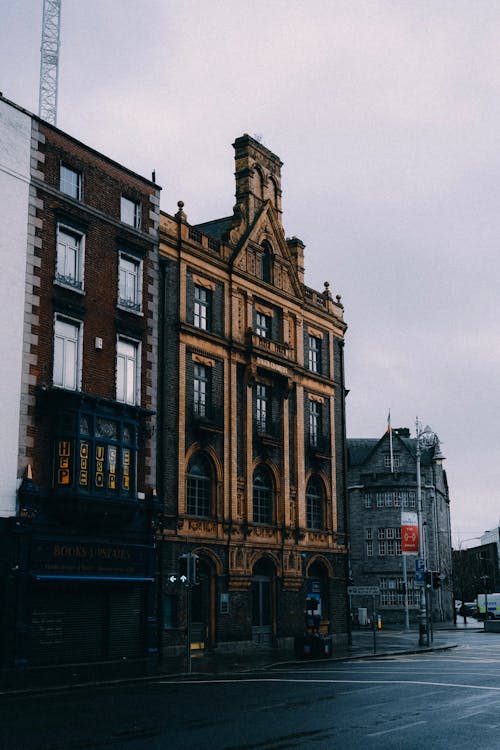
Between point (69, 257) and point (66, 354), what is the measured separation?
3548mm

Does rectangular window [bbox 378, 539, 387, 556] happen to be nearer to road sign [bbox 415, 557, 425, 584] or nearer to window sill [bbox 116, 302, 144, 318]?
road sign [bbox 415, 557, 425, 584]

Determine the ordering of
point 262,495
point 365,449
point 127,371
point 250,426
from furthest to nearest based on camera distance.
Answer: point 365,449, point 262,495, point 250,426, point 127,371

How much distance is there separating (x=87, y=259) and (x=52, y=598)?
38.4 ft

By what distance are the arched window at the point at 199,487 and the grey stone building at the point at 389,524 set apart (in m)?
41.3

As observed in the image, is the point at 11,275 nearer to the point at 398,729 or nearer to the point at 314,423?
the point at 398,729

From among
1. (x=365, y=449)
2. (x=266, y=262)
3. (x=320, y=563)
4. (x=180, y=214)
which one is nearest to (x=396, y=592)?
(x=365, y=449)

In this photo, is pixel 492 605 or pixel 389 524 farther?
pixel 492 605

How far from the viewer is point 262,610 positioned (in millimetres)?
40719

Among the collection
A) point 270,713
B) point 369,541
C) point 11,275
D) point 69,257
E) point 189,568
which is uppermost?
point 69,257

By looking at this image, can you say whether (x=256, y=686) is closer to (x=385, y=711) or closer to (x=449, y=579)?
(x=385, y=711)

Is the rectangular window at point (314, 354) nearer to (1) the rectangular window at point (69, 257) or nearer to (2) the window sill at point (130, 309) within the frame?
(2) the window sill at point (130, 309)

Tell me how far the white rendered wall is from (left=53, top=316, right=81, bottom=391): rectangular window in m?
1.82

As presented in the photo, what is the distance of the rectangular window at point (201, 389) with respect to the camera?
37.7 metres

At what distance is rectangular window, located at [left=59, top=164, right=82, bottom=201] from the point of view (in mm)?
31578
